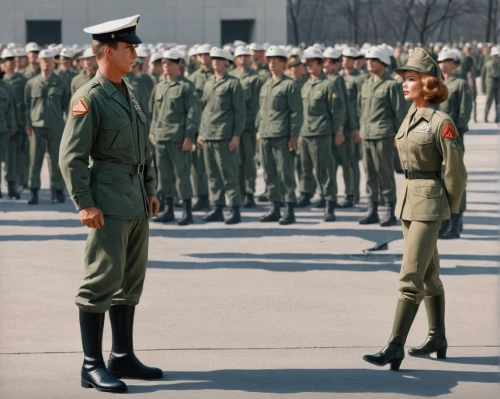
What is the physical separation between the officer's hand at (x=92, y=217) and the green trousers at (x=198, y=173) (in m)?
8.48

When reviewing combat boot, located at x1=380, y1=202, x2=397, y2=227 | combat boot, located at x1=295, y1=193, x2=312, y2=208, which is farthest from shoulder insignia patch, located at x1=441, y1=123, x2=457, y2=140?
combat boot, located at x1=295, y1=193, x2=312, y2=208

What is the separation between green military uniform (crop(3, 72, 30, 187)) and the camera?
16031mm

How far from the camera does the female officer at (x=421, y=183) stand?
688 centimetres

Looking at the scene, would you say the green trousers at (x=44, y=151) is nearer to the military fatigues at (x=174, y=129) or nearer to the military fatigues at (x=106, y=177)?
the military fatigues at (x=174, y=129)

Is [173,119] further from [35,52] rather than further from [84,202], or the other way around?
[84,202]

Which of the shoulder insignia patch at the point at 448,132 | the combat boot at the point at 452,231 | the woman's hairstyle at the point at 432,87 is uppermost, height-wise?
the woman's hairstyle at the point at 432,87

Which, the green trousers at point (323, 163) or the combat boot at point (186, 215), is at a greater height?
the green trousers at point (323, 163)

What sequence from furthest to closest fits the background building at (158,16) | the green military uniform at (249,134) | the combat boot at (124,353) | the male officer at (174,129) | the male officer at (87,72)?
1. the background building at (158,16)
2. the male officer at (87,72)
3. the green military uniform at (249,134)
4. the male officer at (174,129)
5. the combat boot at (124,353)

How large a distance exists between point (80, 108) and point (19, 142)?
34.3 feet

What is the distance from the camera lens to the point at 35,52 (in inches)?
693

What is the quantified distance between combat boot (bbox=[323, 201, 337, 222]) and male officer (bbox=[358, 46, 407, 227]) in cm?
64

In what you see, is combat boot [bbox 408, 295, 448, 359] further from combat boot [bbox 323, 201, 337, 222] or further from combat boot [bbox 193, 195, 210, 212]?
combat boot [bbox 193, 195, 210, 212]

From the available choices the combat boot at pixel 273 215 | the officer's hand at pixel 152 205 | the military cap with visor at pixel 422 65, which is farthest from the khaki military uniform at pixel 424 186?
the combat boot at pixel 273 215

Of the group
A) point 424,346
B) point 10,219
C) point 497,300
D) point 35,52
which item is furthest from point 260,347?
point 35,52
